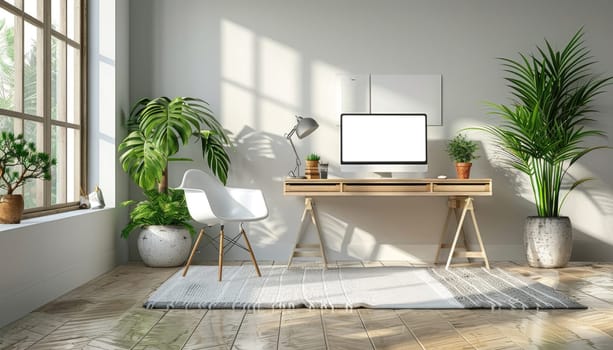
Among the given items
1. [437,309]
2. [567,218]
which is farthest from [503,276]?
[437,309]

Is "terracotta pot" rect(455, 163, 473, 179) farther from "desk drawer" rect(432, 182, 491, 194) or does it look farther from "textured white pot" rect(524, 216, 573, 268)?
"textured white pot" rect(524, 216, 573, 268)

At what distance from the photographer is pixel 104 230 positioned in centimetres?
474

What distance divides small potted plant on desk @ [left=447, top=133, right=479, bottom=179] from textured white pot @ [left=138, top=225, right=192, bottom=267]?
7.22ft

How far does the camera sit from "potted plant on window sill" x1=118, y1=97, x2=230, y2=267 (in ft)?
16.0

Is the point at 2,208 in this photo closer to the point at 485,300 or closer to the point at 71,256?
the point at 71,256

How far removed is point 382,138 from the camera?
17.2 feet

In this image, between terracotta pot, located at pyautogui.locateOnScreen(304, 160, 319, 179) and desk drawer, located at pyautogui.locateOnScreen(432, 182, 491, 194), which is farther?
terracotta pot, located at pyautogui.locateOnScreen(304, 160, 319, 179)

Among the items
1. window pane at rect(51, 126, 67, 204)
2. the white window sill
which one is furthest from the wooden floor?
window pane at rect(51, 126, 67, 204)

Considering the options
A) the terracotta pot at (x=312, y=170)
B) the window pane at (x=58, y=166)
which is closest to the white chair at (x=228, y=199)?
the terracotta pot at (x=312, y=170)

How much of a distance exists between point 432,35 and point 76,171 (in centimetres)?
303

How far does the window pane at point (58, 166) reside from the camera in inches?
171

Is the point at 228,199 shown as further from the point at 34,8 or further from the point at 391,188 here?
the point at 34,8

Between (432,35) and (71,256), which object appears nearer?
(71,256)

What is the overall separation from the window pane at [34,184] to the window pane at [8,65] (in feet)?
0.72
